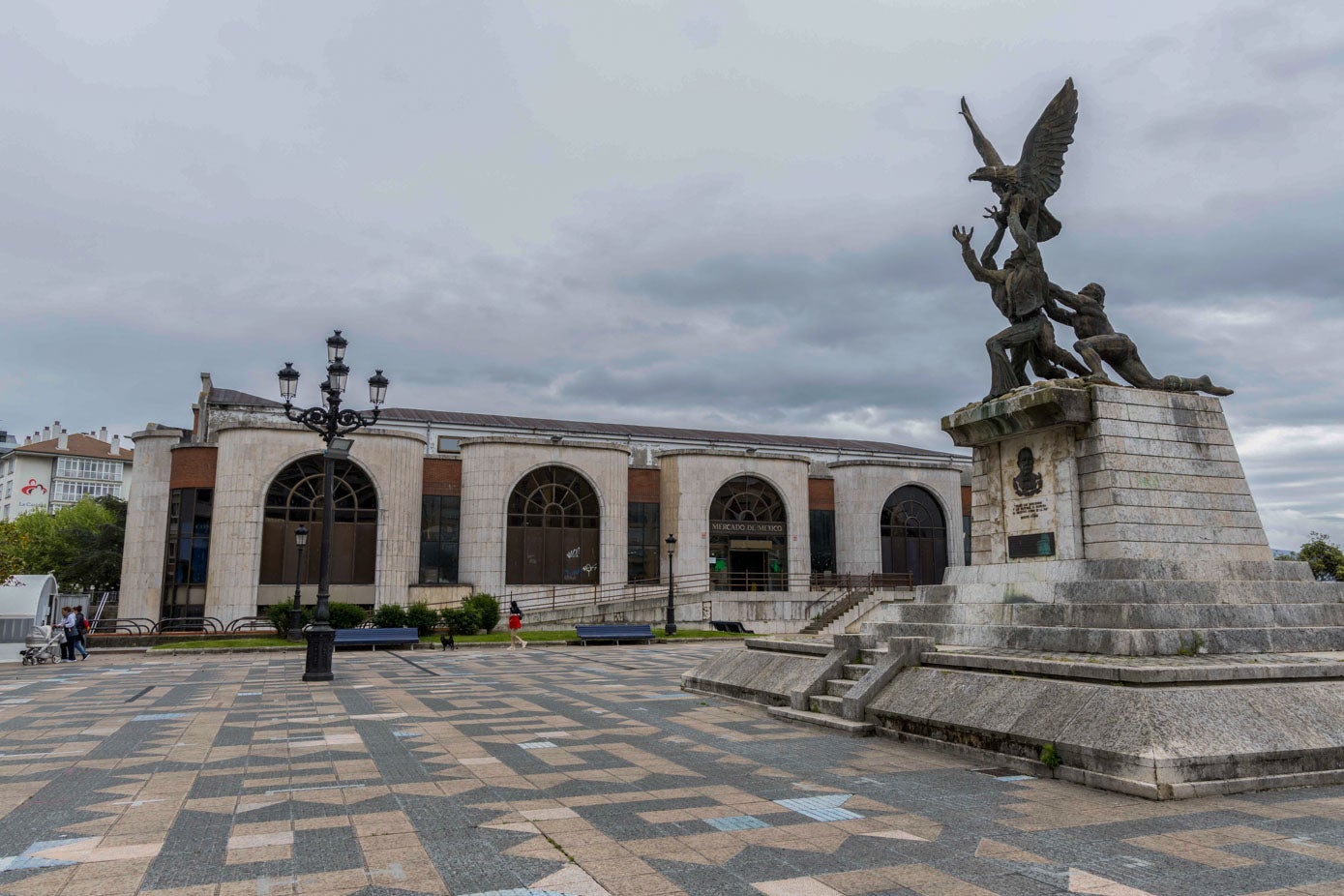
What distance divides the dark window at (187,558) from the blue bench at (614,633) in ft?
50.8

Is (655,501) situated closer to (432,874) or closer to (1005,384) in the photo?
(1005,384)

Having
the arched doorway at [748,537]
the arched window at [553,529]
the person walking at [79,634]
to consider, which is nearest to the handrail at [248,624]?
the person walking at [79,634]

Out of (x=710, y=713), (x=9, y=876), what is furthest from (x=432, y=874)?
(x=710, y=713)

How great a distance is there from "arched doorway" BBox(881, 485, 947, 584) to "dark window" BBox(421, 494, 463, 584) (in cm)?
1944

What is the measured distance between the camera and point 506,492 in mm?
34719

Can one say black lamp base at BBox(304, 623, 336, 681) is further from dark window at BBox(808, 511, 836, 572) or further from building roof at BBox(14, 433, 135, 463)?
building roof at BBox(14, 433, 135, 463)

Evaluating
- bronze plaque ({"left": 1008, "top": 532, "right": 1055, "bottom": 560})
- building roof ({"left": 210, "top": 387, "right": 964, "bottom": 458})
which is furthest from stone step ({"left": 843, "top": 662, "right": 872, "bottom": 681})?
building roof ({"left": 210, "top": 387, "right": 964, "bottom": 458})

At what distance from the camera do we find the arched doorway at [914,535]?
40500 millimetres

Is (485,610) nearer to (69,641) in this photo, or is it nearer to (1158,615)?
(69,641)

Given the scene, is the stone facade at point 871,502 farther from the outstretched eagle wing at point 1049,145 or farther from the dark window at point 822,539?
the outstretched eagle wing at point 1049,145

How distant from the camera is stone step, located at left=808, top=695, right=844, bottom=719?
9.67 metres

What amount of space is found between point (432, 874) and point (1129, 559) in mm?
7538

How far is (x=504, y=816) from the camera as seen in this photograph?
5.74 meters

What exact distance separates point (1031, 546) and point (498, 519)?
26764mm
